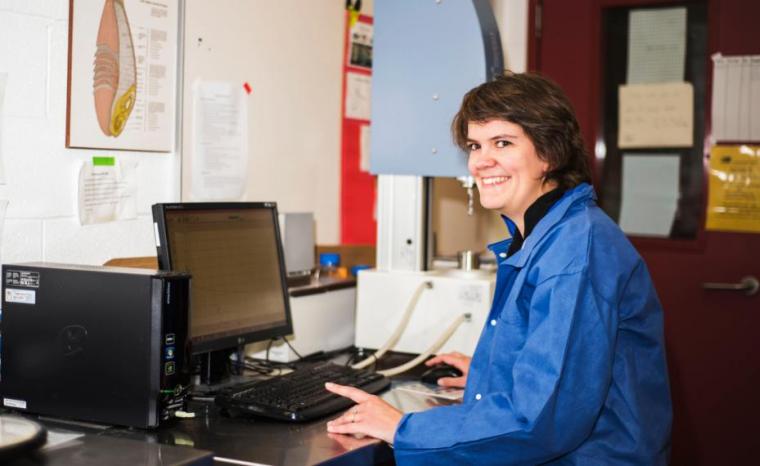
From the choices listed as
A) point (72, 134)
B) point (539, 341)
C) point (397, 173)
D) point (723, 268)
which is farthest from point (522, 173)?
point (723, 268)

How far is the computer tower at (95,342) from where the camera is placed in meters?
1.54

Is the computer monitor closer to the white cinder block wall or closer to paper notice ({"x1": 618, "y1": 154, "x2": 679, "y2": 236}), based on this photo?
the white cinder block wall

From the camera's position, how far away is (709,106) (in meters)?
3.08

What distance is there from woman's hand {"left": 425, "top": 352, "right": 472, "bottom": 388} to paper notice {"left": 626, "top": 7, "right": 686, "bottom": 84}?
5.21ft

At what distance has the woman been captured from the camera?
1.43 meters

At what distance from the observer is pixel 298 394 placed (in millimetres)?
1760

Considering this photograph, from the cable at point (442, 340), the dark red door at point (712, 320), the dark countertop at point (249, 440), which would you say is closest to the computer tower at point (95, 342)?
the dark countertop at point (249, 440)

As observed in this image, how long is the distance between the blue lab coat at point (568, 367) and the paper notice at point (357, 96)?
1.35m

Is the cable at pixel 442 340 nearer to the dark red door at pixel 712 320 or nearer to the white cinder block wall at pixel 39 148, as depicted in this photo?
the white cinder block wall at pixel 39 148

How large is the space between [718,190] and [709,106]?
30 cm

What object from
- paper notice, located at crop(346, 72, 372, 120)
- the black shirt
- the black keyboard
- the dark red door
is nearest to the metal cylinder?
the black keyboard

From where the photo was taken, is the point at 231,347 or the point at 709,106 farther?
Answer: the point at 709,106

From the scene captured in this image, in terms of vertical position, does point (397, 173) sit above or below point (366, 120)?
below

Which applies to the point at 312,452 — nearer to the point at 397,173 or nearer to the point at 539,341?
the point at 539,341
